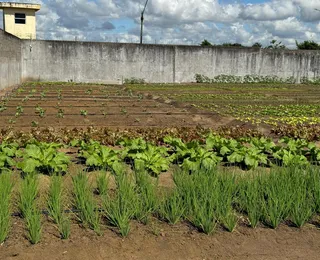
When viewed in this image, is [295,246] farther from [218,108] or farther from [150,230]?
[218,108]

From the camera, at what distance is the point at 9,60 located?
2039 cm

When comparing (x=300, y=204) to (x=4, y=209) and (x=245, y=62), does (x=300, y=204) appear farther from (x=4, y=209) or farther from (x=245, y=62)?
(x=245, y=62)

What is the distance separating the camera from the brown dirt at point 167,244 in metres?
3.38

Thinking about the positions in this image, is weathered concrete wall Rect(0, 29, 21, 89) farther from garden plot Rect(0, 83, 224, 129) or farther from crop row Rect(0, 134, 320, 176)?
crop row Rect(0, 134, 320, 176)

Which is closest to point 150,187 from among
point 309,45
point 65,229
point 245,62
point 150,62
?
point 65,229

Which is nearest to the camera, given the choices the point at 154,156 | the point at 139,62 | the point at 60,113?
the point at 154,156

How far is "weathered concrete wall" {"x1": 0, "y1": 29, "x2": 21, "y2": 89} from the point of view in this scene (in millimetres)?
18625

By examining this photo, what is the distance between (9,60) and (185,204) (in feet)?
60.1

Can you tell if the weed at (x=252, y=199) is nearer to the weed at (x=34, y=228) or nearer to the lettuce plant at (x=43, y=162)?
the weed at (x=34, y=228)

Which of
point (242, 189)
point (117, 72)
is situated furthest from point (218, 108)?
point (117, 72)

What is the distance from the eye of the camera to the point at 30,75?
25.3 meters

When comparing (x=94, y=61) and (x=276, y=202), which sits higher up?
(x=94, y=61)

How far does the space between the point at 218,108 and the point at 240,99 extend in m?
3.76

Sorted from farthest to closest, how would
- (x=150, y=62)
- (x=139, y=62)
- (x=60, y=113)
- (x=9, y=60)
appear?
(x=150, y=62)
(x=139, y=62)
(x=9, y=60)
(x=60, y=113)
